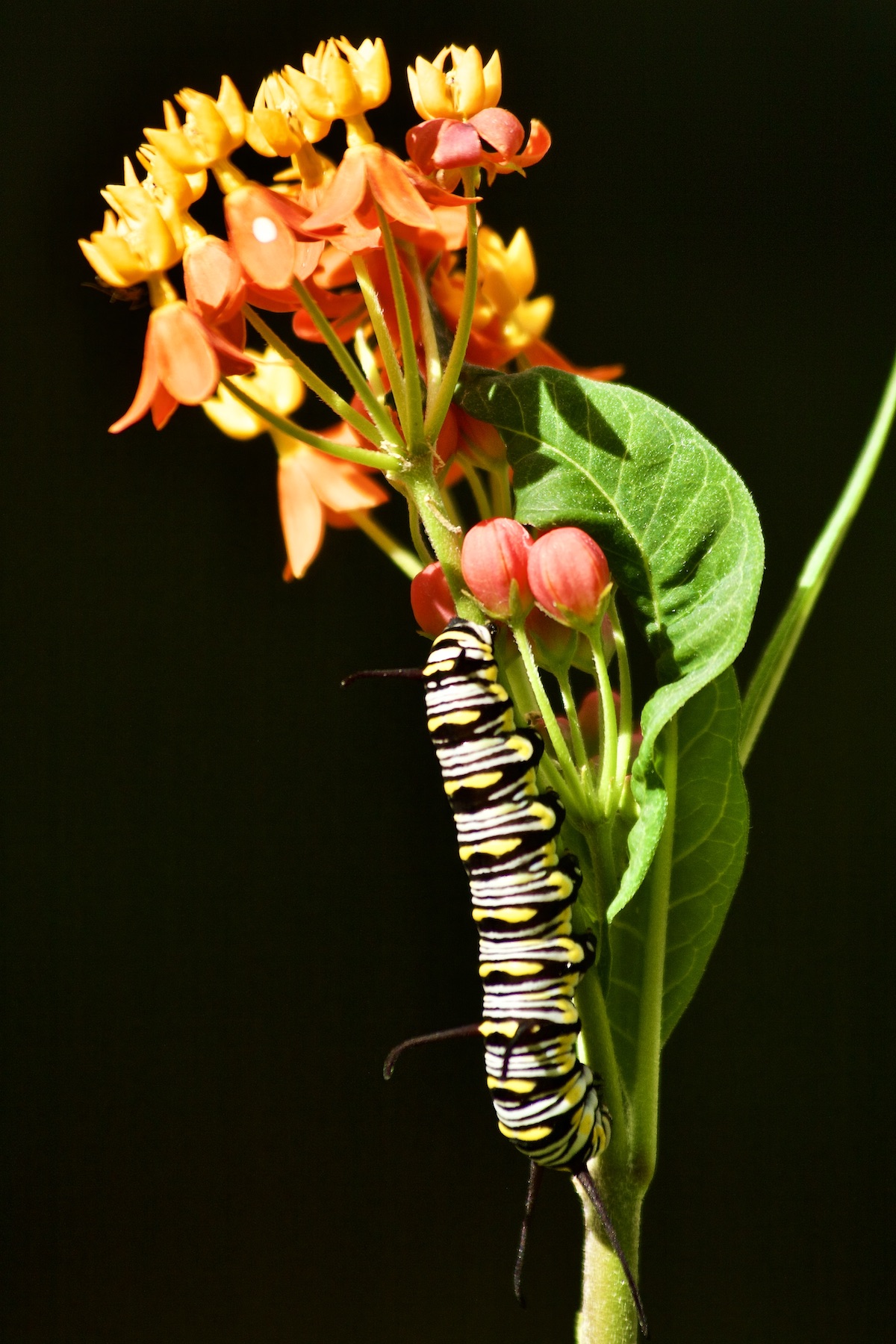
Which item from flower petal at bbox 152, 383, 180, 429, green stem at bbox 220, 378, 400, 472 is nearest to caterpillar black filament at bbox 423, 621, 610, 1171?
green stem at bbox 220, 378, 400, 472

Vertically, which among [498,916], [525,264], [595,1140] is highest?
[525,264]

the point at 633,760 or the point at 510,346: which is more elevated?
the point at 510,346

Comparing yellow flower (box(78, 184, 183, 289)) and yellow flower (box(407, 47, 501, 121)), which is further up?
yellow flower (box(407, 47, 501, 121))

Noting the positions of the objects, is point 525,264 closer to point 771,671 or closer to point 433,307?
point 433,307

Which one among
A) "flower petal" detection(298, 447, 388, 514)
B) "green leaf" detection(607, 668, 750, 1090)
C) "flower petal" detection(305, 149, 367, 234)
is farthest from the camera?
"flower petal" detection(298, 447, 388, 514)

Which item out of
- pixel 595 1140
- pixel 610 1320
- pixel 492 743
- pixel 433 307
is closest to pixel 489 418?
pixel 433 307

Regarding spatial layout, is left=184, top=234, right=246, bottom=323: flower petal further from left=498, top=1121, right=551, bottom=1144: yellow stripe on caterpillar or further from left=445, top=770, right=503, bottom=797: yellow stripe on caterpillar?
left=498, top=1121, right=551, bottom=1144: yellow stripe on caterpillar

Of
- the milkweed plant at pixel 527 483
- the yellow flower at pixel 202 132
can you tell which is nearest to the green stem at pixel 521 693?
the milkweed plant at pixel 527 483
